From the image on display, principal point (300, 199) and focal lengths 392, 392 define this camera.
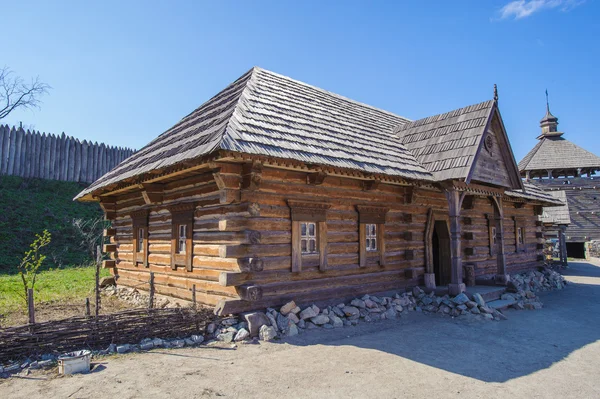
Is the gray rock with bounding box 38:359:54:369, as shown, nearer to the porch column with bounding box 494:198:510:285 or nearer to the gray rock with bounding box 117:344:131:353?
the gray rock with bounding box 117:344:131:353

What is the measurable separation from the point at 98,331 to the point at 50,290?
21.6 feet

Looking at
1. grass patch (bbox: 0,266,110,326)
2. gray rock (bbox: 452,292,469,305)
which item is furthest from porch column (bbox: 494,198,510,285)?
grass patch (bbox: 0,266,110,326)

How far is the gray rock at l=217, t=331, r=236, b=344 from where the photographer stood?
675cm

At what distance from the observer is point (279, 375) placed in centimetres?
530

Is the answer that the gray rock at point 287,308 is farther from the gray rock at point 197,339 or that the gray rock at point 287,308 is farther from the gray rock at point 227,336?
the gray rock at point 197,339

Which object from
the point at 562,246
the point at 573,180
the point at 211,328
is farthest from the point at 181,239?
the point at 573,180

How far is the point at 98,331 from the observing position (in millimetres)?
6059

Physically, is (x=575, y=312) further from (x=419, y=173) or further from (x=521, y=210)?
(x=521, y=210)

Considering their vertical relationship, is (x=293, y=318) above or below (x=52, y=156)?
below

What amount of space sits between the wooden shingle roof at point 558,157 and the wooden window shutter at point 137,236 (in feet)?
114

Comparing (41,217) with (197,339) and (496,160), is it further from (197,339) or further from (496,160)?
(496,160)

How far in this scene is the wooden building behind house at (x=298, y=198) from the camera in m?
7.35

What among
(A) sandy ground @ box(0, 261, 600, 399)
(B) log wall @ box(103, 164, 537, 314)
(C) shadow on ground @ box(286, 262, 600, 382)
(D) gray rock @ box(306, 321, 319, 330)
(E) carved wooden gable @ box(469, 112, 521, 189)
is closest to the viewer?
(A) sandy ground @ box(0, 261, 600, 399)

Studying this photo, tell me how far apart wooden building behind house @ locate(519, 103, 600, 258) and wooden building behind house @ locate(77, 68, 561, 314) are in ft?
80.9
